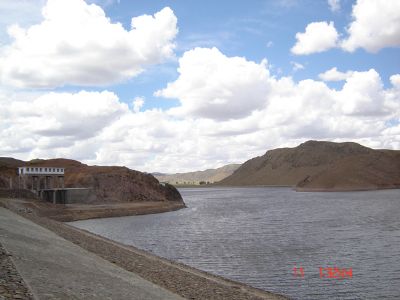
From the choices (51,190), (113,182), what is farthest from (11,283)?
(113,182)

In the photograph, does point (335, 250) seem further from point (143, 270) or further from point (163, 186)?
point (163, 186)

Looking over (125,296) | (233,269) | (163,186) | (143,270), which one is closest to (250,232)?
(233,269)

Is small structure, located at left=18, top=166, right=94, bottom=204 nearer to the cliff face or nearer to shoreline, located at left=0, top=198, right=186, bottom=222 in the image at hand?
the cliff face

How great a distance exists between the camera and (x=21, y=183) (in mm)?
86500

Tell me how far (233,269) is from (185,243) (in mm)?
12790

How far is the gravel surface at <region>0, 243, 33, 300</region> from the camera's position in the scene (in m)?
9.89

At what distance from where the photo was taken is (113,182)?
98.6 meters

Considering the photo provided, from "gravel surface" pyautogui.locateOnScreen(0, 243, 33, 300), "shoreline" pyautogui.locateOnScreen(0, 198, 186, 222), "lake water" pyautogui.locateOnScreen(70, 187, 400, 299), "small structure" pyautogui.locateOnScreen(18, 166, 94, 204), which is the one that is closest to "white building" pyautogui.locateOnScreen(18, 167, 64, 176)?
"small structure" pyautogui.locateOnScreen(18, 166, 94, 204)
